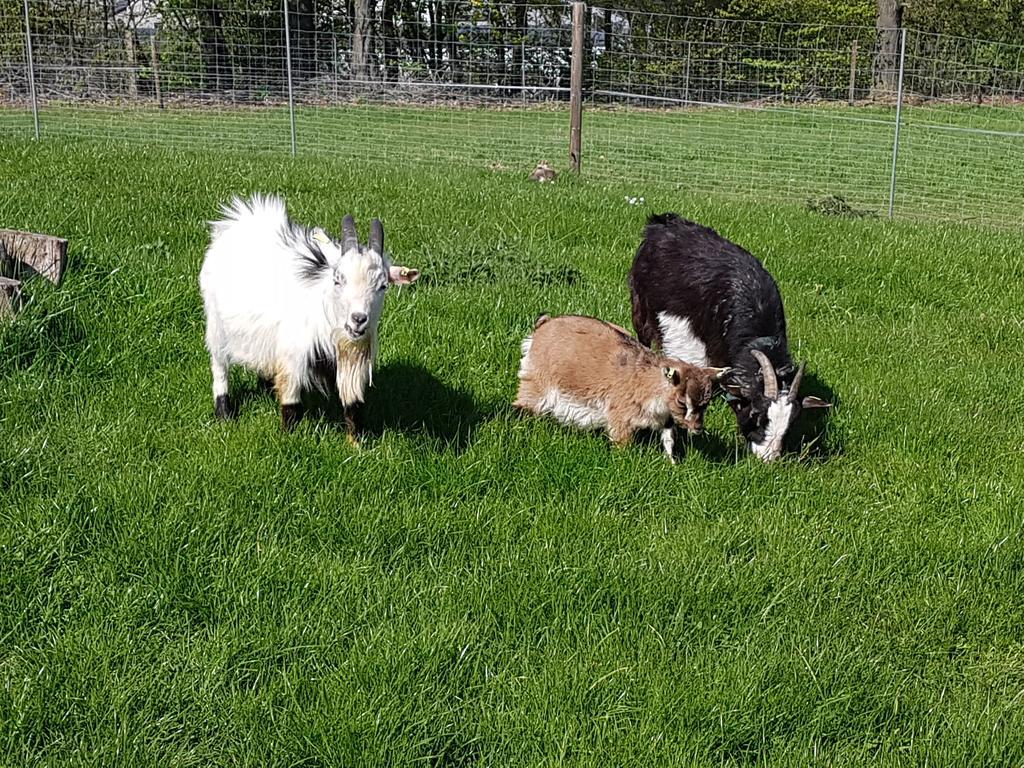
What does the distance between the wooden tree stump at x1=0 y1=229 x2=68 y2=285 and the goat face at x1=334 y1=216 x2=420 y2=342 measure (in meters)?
2.41

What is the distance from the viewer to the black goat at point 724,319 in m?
4.82

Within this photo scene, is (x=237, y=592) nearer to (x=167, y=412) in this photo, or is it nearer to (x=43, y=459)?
(x=43, y=459)

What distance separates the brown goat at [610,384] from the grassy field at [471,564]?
0.15 metres

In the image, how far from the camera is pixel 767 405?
4812 millimetres

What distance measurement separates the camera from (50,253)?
561cm

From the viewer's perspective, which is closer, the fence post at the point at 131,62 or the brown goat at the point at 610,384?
the brown goat at the point at 610,384

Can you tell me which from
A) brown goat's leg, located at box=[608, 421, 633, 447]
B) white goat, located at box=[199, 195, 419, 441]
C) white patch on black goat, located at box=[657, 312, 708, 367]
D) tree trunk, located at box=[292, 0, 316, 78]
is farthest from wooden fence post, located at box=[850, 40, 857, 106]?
white goat, located at box=[199, 195, 419, 441]

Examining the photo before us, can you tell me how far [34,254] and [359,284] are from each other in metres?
2.69

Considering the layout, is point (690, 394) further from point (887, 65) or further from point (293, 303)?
point (887, 65)

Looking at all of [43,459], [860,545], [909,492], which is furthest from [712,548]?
[43,459]

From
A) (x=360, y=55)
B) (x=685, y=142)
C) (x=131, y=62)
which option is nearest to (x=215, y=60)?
(x=131, y=62)

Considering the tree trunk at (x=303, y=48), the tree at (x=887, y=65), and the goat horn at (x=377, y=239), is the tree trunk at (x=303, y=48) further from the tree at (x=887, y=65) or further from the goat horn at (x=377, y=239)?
the goat horn at (x=377, y=239)

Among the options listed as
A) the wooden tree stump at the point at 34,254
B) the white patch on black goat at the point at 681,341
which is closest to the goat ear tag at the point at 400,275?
the white patch on black goat at the point at 681,341

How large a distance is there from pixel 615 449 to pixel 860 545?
4.09 feet
